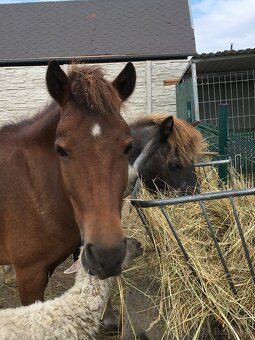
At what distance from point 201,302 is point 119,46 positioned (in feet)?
44.0

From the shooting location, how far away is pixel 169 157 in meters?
4.22

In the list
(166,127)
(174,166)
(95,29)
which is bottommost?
(174,166)

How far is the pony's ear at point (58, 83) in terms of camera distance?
244 centimetres

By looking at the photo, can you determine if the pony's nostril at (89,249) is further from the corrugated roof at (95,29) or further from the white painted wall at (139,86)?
the corrugated roof at (95,29)

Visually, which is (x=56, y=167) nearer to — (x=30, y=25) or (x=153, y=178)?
(x=153, y=178)

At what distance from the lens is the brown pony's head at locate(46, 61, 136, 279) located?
206 cm

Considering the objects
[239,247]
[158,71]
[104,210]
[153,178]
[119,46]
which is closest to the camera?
[104,210]

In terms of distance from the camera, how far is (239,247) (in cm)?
260

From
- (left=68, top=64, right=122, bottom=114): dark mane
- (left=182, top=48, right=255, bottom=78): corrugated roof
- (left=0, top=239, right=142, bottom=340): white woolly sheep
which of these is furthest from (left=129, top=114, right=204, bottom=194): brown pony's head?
(left=182, top=48, right=255, bottom=78): corrugated roof

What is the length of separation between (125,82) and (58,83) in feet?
1.48

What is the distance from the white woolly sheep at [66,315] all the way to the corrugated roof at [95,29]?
12270 mm

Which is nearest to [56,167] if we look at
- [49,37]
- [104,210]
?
[104,210]

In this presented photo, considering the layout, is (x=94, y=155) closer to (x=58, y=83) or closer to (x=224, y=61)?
(x=58, y=83)

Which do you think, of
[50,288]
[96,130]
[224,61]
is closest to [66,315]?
[96,130]
